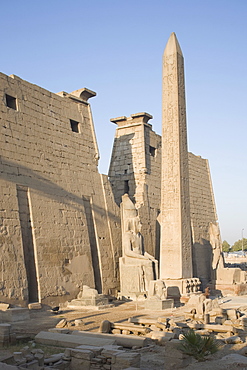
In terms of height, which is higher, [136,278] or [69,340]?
[136,278]

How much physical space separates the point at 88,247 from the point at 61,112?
381 cm

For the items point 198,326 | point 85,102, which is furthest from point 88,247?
point 198,326

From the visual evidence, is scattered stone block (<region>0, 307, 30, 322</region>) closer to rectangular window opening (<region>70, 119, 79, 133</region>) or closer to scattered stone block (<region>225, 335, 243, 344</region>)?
scattered stone block (<region>225, 335, 243, 344</region>)

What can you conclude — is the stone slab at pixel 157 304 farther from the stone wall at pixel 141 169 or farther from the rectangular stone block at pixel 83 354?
the rectangular stone block at pixel 83 354

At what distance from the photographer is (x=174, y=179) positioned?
12.2 meters

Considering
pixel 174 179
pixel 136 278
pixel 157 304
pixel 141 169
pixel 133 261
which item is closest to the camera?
pixel 157 304

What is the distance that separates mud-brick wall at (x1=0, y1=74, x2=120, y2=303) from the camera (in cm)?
1045

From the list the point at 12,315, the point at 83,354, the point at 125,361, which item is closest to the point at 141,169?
the point at 12,315

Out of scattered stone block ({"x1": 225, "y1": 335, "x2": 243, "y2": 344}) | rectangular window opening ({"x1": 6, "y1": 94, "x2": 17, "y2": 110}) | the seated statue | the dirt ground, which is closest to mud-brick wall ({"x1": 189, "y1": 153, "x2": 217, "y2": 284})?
the seated statue

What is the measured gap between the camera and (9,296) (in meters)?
9.78

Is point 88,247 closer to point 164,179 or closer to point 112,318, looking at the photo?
point 164,179

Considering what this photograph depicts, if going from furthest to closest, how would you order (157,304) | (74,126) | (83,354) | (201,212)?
(201,212) → (74,126) → (157,304) → (83,354)

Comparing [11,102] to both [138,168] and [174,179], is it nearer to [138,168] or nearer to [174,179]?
[174,179]

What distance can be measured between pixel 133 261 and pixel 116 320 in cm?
420
